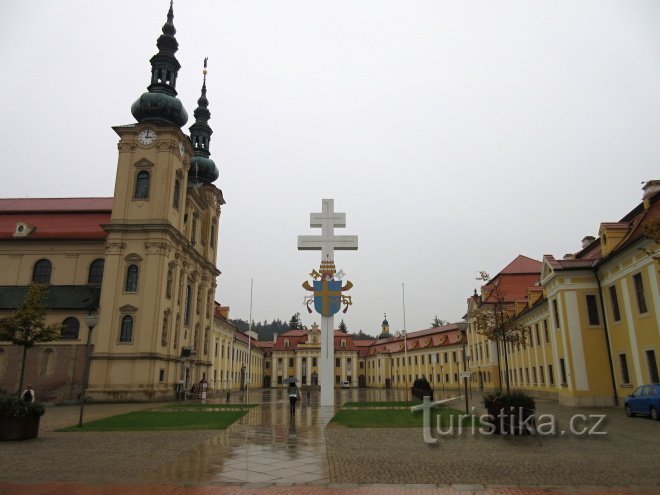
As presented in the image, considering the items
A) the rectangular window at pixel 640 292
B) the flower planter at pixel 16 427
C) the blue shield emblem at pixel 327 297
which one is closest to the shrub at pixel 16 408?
the flower planter at pixel 16 427

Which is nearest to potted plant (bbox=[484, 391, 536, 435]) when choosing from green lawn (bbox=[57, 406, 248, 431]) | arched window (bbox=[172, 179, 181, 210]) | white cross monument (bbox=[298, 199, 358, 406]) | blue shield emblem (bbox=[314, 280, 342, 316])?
green lawn (bbox=[57, 406, 248, 431])

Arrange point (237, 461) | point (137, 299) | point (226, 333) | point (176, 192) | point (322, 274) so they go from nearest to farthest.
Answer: point (237, 461)
point (322, 274)
point (137, 299)
point (176, 192)
point (226, 333)

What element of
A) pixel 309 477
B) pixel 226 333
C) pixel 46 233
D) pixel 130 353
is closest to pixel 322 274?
pixel 130 353

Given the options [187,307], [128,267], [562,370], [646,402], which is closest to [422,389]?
[562,370]

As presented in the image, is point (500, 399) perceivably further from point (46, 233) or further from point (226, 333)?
point (226, 333)

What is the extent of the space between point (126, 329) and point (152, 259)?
597 cm

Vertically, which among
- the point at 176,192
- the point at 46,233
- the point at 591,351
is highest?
the point at 176,192

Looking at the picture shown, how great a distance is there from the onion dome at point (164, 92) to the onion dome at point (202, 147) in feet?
40.8

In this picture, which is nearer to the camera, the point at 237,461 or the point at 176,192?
the point at 237,461

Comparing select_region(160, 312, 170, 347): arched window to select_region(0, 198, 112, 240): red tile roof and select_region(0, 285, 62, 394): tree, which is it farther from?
select_region(0, 285, 62, 394): tree

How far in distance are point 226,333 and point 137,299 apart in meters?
31.5

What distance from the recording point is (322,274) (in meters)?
30.2

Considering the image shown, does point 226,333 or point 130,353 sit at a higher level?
point 226,333

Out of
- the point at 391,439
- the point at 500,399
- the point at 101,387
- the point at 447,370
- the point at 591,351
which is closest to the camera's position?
the point at 391,439
